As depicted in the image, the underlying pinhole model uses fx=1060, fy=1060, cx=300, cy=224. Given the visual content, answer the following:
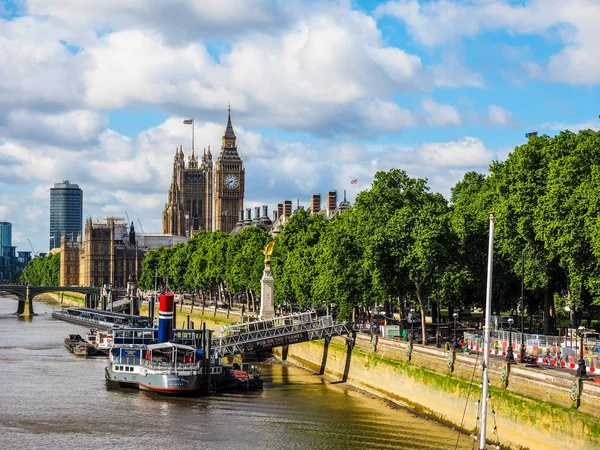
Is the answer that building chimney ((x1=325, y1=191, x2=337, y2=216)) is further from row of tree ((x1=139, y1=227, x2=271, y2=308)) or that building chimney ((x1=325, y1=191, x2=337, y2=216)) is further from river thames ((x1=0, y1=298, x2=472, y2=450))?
river thames ((x1=0, y1=298, x2=472, y2=450))

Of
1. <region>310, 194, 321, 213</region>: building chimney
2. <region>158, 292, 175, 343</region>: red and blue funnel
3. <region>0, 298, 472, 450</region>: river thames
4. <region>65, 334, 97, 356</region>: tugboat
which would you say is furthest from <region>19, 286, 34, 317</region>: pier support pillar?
<region>158, 292, 175, 343</region>: red and blue funnel

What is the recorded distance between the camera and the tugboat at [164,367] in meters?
73.9

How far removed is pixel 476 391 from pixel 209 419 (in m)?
16.8

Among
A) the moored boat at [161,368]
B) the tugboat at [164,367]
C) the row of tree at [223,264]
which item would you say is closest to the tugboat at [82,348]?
the row of tree at [223,264]

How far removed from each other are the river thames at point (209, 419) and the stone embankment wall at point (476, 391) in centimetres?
137

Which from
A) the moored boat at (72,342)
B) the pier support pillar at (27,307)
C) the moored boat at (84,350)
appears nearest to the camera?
the moored boat at (84,350)

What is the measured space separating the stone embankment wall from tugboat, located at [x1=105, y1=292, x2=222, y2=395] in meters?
11.2

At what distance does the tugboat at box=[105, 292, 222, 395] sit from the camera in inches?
2908

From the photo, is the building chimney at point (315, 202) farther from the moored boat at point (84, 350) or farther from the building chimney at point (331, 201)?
the moored boat at point (84, 350)

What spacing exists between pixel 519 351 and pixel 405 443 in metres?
11.5

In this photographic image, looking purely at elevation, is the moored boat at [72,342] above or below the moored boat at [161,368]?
below

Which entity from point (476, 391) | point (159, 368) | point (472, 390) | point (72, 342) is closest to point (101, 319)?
point (72, 342)

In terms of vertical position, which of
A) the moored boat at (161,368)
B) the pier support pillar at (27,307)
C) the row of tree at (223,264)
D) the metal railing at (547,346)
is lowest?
the pier support pillar at (27,307)

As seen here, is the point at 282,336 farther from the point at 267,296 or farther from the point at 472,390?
the point at 472,390
